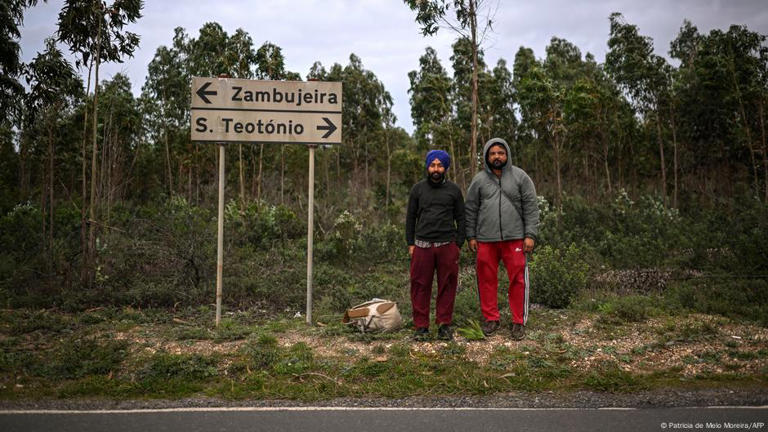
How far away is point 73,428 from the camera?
4.23 m

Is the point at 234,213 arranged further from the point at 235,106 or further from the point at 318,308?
the point at 235,106

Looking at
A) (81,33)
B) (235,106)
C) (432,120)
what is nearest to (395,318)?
(235,106)

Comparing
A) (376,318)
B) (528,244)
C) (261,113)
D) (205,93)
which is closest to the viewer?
(528,244)

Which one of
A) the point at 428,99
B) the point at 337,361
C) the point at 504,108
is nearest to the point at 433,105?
the point at 428,99

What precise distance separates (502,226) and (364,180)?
1384 inches

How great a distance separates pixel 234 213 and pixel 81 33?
28.1 feet

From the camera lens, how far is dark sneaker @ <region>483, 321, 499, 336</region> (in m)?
6.86

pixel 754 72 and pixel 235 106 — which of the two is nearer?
pixel 235 106

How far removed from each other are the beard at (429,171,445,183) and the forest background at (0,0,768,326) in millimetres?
2350

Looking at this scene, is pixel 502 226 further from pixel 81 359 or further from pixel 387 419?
pixel 81 359

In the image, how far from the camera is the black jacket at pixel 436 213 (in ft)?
22.0

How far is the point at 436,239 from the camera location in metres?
6.71

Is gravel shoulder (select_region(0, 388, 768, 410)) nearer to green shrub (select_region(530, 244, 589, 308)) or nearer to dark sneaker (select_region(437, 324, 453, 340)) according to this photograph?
dark sneaker (select_region(437, 324, 453, 340))

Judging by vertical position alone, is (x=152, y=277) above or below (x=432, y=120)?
below
